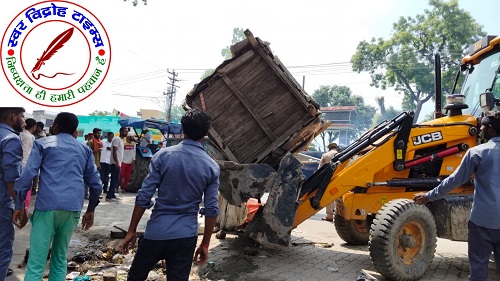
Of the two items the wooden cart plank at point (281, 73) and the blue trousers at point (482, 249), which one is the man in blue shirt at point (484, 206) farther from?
the wooden cart plank at point (281, 73)

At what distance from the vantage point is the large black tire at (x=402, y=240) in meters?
4.44

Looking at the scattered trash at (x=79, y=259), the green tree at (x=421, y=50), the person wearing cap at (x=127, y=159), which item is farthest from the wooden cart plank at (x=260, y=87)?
the green tree at (x=421, y=50)

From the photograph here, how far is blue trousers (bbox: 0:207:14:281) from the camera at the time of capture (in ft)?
11.8

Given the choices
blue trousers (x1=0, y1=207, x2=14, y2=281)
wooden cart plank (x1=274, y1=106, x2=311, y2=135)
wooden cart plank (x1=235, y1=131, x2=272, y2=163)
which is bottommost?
blue trousers (x1=0, y1=207, x2=14, y2=281)

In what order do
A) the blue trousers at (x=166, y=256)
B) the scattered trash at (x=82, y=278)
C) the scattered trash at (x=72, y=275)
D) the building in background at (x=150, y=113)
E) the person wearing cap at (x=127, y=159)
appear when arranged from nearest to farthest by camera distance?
the blue trousers at (x=166, y=256)
the scattered trash at (x=82, y=278)
the scattered trash at (x=72, y=275)
the person wearing cap at (x=127, y=159)
the building in background at (x=150, y=113)

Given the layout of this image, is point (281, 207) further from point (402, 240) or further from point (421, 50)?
point (421, 50)

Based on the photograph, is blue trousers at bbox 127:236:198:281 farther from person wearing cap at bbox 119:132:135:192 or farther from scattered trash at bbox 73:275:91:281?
person wearing cap at bbox 119:132:135:192

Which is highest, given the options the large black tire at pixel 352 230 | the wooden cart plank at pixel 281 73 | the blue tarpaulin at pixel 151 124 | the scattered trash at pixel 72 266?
the wooden cart plank at pixel 281 73

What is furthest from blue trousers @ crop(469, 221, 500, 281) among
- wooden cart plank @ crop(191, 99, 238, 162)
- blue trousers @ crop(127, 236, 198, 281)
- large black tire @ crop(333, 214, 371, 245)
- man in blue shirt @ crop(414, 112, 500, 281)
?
large black tire @ crop(333, 214, 371, 245)

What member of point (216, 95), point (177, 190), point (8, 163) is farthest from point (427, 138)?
point (8, 163)

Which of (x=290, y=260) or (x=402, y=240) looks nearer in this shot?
(x=402, y=240)

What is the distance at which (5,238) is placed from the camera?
3.62 meters

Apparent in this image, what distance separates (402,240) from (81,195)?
3.62 meters

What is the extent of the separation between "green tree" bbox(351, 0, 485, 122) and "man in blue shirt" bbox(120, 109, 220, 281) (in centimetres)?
2542
